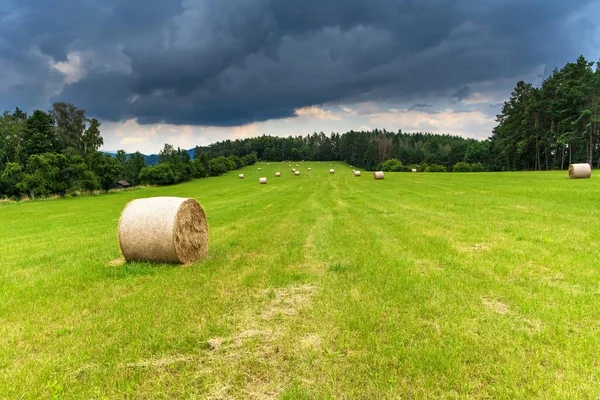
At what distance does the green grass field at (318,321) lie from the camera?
4.13m

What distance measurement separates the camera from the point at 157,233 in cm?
905

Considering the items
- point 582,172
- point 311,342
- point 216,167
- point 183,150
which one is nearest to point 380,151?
point 216,167

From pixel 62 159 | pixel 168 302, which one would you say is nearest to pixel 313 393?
pixel 168 302

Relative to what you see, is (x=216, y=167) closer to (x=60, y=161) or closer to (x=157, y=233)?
(x=60, y=161)

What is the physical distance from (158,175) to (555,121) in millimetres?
85281

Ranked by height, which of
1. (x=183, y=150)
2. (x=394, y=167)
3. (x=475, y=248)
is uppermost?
(x=183, y=150)

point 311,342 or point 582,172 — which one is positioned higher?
point 582,172

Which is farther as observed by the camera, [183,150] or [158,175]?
[183,150]

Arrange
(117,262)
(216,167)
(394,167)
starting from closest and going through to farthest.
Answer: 1. (117,262)
2. (216,167)
3. (394,167)

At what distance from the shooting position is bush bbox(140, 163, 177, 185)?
75.5 meters

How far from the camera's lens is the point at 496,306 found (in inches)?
233

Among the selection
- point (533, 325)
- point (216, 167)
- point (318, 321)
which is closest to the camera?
point (533, 325)

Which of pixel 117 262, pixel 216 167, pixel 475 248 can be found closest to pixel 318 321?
pixel 475 248

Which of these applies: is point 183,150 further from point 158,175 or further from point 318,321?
point 318,321
